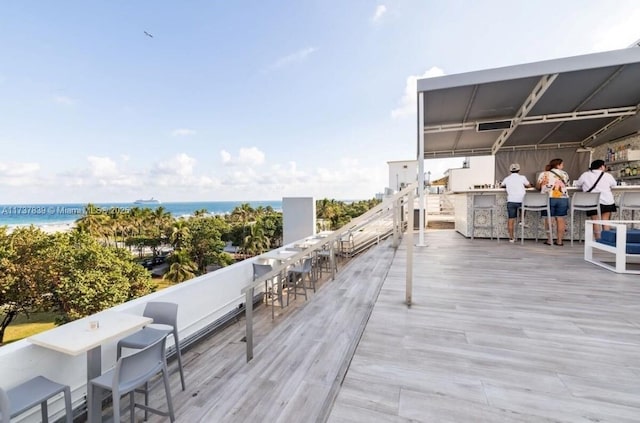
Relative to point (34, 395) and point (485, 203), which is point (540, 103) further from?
point (34, 395)

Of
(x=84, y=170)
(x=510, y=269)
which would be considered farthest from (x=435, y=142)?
(x=84, y=170)

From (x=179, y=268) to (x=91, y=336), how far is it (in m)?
22.7

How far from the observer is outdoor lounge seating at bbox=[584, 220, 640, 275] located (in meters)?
3.18

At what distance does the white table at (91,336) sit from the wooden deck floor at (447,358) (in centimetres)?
52

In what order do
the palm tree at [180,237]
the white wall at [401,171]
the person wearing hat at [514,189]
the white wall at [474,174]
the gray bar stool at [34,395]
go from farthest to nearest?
the palm tree at [180,237], the white wall at [401,171], the white wall at [474,174], the person wearing hat at [514,189], the gray bar stool at [34,395]

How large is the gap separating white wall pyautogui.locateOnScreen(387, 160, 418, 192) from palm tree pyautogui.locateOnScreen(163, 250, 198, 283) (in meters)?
17.5

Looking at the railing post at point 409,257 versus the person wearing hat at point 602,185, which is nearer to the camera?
the railing post at point 409,257

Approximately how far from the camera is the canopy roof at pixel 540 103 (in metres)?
4.47

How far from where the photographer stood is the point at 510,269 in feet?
11.4

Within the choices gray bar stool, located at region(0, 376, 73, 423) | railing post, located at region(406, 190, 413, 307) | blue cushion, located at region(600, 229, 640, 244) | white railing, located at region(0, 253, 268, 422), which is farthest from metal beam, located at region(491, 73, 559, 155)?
gray bar stool, located at region(0, 376, 73, 423)

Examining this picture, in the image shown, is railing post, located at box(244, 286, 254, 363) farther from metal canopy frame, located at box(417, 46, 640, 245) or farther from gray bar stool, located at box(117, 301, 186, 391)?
metal canopy frame, located at box(417, 46, 640, 245)

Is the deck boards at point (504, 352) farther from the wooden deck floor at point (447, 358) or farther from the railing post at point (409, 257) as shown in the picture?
the railing post at point (409, 257)

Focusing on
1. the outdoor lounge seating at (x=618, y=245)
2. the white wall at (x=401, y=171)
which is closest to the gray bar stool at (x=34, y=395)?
the outdoor lounge seating at (x=618, y=245)

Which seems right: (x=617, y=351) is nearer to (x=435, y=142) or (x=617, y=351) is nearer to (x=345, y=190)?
(x=435, y=142)
